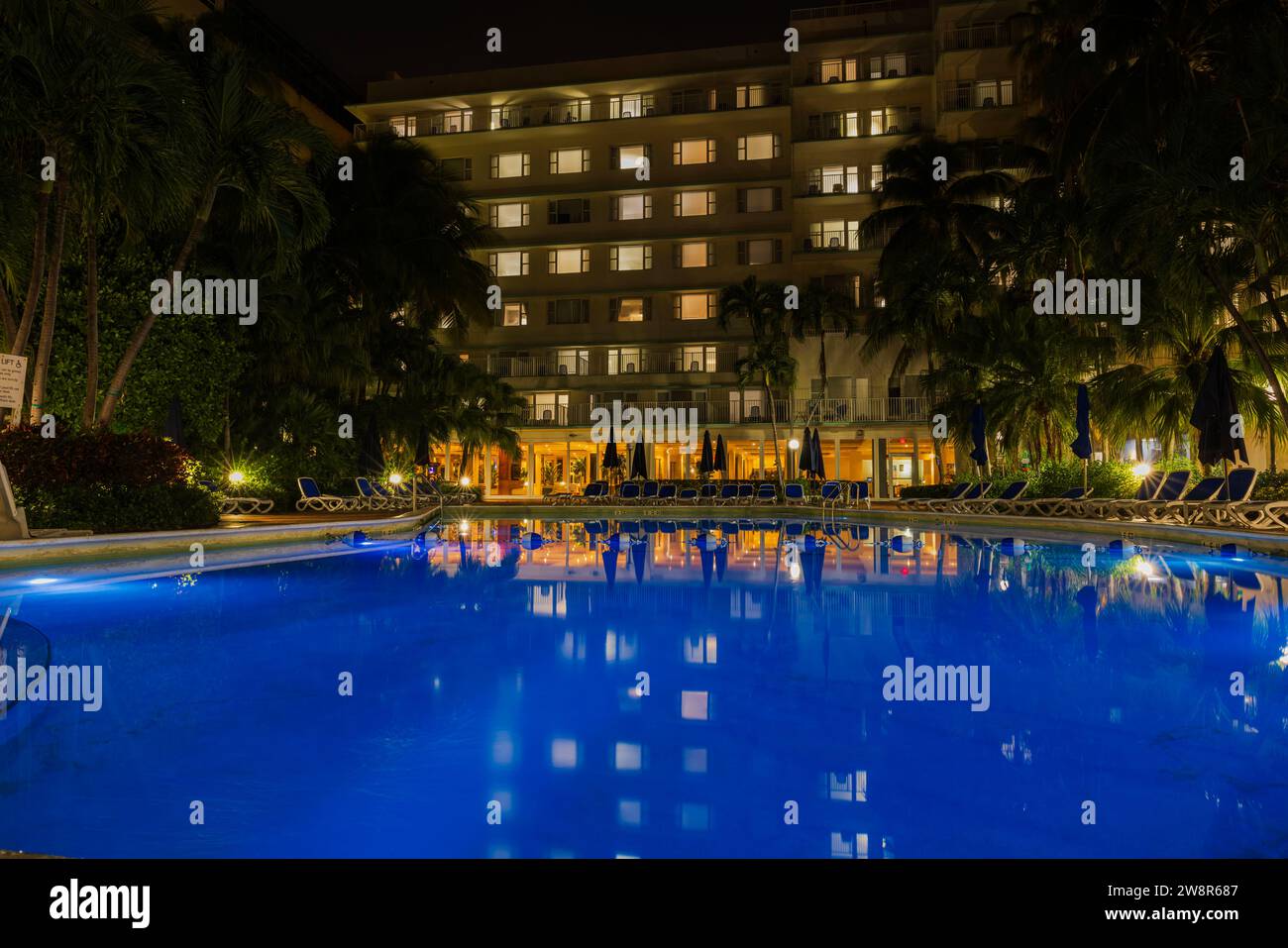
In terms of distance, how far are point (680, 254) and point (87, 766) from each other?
1588 inches

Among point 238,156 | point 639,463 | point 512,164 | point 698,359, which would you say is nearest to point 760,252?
point 698,359

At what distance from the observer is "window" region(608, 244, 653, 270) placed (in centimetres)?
4256

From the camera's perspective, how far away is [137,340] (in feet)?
50.4

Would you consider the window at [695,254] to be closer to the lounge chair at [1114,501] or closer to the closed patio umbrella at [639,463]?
the closed patio umbrella at [639,463]

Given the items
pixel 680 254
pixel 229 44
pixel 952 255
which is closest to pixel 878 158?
pixel 680 254

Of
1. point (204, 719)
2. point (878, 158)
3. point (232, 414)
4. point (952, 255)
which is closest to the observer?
point (204, 719)

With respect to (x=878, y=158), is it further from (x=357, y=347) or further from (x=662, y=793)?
(x=662, y=793)

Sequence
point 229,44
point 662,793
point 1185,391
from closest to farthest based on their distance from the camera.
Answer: point 662,793 < point 229,44 < point 1185,391

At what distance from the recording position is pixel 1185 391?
65.4 ft

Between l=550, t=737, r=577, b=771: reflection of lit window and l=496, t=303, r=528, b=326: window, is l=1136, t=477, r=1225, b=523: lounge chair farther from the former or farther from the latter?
l=496, t=303, r=528, b=326: window

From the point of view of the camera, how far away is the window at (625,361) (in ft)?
138

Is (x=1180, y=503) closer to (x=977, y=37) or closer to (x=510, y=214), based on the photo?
(x=977, y=37)

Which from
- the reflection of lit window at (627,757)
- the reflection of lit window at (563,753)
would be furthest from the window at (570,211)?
the reflection of lit window at (627,757)

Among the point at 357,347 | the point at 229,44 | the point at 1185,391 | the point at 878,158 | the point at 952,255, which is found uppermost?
the point at 878,158
